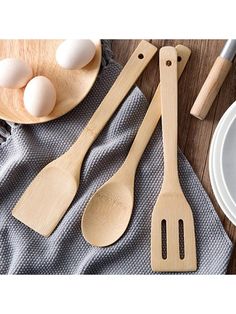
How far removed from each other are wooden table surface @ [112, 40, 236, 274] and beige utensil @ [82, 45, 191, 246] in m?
0.05

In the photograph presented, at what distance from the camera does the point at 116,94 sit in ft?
2.71

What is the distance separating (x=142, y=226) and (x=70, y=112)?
0.19m

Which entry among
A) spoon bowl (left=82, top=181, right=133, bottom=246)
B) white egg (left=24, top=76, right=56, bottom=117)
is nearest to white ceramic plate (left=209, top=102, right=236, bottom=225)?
spoon bowl (left=82, top=181, right=133, bottom=246)

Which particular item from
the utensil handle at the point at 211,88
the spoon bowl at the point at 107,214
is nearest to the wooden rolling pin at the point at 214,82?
the utensil handle at the point at 211,88

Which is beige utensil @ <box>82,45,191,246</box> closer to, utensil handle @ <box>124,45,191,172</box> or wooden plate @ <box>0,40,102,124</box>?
utensil handle @ <box>124,45,191,172</box>

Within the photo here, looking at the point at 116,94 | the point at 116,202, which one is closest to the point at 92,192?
the point at 116,202

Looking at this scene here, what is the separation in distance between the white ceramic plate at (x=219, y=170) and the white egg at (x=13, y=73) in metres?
0.28

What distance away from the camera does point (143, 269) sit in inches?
31.6

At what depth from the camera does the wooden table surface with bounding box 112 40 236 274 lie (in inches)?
32.3

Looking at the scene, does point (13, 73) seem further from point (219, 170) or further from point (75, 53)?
point (219, 170)

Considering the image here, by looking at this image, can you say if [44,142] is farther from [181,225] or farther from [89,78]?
[181,225]

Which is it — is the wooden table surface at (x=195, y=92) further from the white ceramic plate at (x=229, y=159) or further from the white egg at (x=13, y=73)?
the white egg at (x=13, y=73)

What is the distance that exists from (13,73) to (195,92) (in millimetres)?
260

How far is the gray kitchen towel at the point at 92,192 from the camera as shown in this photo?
803mm
